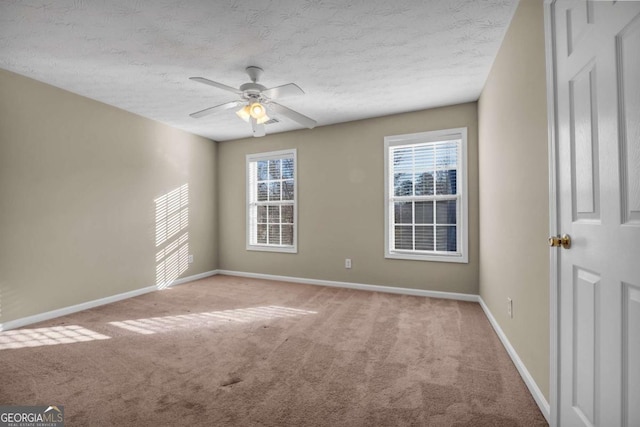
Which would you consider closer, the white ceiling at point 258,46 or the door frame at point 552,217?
the door frame at point 552,217

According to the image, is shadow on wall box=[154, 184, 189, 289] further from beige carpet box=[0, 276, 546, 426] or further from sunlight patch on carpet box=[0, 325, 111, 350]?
sunlight patch on carpet box=[0, 325, 111, 350]

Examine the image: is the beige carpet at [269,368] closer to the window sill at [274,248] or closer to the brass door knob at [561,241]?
the brass door knob at [561,241]

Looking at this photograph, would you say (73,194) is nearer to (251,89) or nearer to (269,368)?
(251,89)

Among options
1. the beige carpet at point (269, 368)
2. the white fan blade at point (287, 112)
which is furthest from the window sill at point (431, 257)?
the white fan blade at point (287, 112)

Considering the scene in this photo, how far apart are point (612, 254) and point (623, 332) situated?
255 millimetres

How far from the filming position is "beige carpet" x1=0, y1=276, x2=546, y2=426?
1.53 metres

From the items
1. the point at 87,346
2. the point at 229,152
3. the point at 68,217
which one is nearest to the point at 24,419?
the point at 87,346

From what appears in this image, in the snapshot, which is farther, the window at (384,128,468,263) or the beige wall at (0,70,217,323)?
the window at (384,128,468,263)

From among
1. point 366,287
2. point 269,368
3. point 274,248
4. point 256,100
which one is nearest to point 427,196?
point 366,287

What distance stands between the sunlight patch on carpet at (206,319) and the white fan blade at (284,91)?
2.25 m

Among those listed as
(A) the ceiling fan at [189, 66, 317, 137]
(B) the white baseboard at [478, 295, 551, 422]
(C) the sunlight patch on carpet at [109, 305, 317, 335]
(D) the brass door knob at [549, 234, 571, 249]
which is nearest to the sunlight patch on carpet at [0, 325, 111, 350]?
(C) the sunlight patch on carpet at [109, 305, 317, 335]

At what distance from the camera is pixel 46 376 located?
1891mm

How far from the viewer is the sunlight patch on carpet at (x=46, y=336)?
2.39 meters

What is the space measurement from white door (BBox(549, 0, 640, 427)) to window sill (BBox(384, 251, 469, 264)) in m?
2.29
